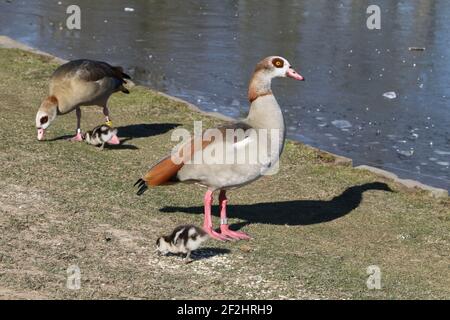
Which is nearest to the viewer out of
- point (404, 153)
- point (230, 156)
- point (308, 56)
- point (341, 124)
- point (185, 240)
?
point (185, 240)

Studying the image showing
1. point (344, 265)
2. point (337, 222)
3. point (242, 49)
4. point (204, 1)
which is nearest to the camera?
point (344, 265)

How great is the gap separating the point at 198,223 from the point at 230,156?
1.03 m

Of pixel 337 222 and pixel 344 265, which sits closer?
pixel 344 265

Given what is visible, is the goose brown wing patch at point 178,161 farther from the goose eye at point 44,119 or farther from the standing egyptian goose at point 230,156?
the goose eye at point 44,119

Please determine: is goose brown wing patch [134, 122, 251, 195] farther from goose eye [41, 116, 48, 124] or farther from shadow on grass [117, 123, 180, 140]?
shadow on grass [117, 123, 180, 140]

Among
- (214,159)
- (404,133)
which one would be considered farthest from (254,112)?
(404,133)

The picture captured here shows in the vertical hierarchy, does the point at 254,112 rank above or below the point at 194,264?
above

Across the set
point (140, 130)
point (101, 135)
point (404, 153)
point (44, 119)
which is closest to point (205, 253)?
point (101, 135)

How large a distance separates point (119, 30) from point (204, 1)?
183 inches

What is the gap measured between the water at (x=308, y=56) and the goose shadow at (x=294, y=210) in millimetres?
2466

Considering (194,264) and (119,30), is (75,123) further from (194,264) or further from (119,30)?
(119,30)

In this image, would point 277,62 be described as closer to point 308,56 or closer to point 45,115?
point 45,115

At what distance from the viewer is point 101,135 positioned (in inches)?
493

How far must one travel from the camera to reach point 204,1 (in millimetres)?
27141
